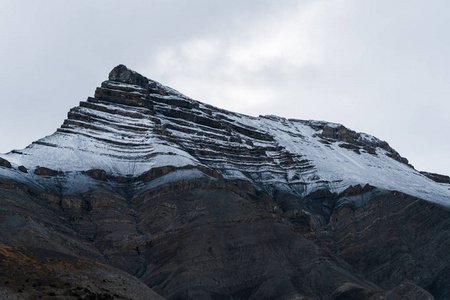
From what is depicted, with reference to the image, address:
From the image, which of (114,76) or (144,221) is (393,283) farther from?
(114,76)

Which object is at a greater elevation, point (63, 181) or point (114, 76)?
point (114, 76)

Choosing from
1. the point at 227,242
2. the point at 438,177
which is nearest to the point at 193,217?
the point at 227,242

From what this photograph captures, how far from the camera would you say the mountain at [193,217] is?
7500cm

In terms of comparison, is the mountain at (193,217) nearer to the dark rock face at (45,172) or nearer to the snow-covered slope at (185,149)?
the dark rock face at (45,172)

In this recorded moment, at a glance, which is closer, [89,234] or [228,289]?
[228,289]

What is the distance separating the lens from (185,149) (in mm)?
124125

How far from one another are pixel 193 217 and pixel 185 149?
1334 inches

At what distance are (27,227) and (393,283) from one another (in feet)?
191

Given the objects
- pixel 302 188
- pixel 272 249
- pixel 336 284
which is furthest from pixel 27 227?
pixel 302 188

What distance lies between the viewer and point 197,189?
3967 inches

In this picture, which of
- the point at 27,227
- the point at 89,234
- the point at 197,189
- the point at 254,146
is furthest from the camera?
the point at 254,146

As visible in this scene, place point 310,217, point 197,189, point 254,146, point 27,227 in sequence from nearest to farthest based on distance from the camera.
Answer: point 27,227 < point 197,189 < point 310,217 < point 254,146

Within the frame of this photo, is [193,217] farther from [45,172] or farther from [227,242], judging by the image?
[45,172]

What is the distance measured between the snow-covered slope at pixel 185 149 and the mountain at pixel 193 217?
0.47m
